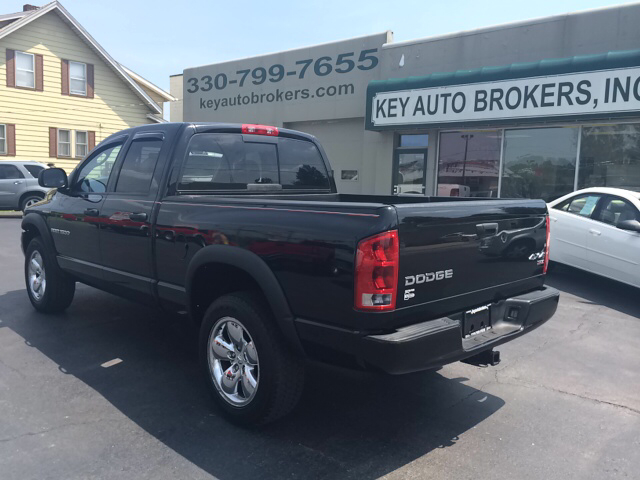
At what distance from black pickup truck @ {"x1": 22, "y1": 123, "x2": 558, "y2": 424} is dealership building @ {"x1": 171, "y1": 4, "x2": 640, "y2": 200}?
7.11 metres

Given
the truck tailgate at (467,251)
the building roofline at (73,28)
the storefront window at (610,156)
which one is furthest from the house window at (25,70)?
the truck tailgate at (467,251)

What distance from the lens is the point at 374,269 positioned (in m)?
2.85

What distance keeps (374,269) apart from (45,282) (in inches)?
171

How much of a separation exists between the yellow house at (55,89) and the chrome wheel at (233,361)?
69.0 ft

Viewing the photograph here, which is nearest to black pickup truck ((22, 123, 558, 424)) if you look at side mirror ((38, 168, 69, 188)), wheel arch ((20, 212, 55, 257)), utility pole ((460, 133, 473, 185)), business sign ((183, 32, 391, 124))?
side mirror ((38, 168, 69, 188))

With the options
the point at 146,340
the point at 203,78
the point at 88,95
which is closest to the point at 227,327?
the point at 146,340

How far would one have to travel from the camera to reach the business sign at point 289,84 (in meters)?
14.6

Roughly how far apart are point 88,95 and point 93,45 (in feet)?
6.83

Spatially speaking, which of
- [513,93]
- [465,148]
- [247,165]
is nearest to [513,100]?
[513,93]

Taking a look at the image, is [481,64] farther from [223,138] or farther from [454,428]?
[454,428]

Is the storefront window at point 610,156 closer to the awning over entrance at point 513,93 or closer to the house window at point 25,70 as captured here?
the awning over entrance at point 513,93

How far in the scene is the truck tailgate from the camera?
2.99 meters

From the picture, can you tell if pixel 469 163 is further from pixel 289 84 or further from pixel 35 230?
pixel 35 230

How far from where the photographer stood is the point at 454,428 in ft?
12.0
